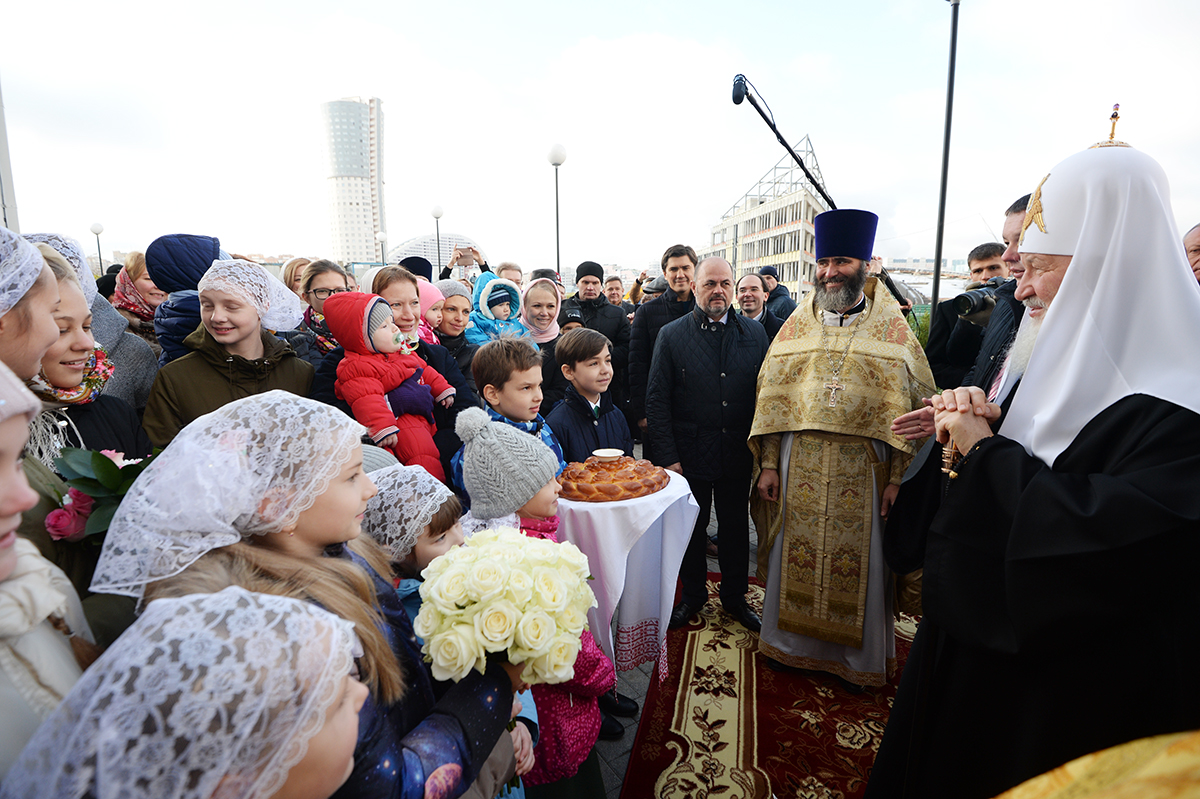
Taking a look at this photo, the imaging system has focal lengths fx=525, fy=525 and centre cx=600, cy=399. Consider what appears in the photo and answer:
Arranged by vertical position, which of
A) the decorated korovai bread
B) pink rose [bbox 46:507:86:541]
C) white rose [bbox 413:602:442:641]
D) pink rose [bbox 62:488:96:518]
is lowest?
the decorated korovai bread

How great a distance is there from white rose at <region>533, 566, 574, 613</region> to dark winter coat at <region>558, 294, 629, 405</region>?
4.11 metres

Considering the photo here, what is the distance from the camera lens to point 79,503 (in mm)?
1124

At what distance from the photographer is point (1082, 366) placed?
149 centimetres

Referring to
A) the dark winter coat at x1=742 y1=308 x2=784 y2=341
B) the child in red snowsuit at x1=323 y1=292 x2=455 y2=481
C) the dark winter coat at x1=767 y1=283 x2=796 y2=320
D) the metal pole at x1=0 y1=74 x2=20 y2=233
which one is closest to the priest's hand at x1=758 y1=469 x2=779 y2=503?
the child in red snowsuit at x1=323 y1=292 x2=455 y2=481

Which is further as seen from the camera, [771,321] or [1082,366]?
[771,321]

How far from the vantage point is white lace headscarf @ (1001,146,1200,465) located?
1.39 meters

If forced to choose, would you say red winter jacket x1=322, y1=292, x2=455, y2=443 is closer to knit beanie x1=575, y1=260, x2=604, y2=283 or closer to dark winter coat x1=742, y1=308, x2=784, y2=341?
knit beanie x1=575, y1=260, x2=604, y2=283

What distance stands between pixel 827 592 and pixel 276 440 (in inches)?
117

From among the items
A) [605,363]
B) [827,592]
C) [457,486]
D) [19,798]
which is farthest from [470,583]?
[827,592]

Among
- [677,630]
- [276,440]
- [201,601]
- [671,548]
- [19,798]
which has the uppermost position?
[276,440]

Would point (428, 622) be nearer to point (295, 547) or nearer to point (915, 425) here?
point (295, 547)

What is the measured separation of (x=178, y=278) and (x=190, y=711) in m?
3.03

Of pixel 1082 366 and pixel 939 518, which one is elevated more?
pixel 1082 366

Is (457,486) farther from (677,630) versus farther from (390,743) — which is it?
(677,630)
